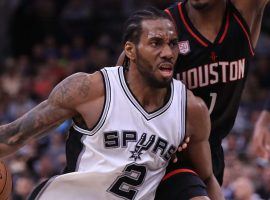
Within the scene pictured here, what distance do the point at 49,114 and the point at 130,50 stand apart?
58 cm

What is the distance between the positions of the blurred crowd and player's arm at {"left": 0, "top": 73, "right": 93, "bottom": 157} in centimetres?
339

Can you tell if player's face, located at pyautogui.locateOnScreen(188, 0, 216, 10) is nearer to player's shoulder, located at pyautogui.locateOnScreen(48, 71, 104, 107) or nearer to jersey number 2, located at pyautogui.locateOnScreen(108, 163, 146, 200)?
player's shoulder, located at pyautogui.locateOnScreen(48, 71, 104, 107)

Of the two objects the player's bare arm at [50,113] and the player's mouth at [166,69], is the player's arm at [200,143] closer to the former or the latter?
the player's mouth at [166,69]

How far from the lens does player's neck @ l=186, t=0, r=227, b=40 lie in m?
5.04

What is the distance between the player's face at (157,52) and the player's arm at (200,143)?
24 cm

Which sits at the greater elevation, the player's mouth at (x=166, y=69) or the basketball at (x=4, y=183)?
the player's mouth at (x=166, y=69)

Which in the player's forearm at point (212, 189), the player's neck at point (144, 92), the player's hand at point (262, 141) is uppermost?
the player's neck at point (144, 92)

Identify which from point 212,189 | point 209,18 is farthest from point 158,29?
point 212,189

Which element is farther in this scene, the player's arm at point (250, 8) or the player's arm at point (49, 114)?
the player's arm at point (250, 8)

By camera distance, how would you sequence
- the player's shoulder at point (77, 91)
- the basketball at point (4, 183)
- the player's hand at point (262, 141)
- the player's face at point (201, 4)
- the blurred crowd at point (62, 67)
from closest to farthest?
1. the player's shoulder at point (77, 91)
2. the basketball at point (4, 183)
3. the player's face at point (201, 4)
4. the player's hand at point (262, 141)
5. the blurred crowd at point (62, 67)

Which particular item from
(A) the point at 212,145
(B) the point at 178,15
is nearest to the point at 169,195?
(A) the point at 212,145

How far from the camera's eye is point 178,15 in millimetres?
5113

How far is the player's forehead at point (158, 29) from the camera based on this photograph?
15.0 feet

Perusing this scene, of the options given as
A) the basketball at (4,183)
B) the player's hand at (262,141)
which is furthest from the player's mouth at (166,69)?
the player's hand at (262,141)
